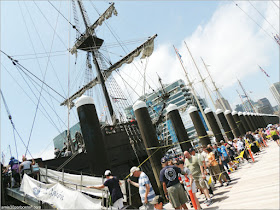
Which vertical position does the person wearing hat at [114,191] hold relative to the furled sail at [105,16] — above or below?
below

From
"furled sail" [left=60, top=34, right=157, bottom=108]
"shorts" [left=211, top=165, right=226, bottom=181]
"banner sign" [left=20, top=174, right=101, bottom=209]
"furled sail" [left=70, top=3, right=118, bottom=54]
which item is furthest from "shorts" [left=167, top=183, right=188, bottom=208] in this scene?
"furled sail" [left=70, top=3, right=118, bottom=54]

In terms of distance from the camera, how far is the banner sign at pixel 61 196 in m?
3.53

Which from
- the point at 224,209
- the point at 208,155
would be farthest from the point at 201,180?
the point at 208,155

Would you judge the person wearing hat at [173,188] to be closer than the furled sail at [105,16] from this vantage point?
Yes

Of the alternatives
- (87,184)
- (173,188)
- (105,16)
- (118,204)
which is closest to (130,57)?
(105,16)

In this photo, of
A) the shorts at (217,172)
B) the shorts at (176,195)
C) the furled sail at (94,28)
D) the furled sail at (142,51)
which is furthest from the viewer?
the furled sail at (94,28)

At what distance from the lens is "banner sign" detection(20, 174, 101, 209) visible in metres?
Answer: 3.53

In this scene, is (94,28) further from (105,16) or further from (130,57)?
(130,57)

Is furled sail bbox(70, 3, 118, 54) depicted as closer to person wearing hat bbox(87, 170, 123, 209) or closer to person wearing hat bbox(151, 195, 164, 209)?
person wearing hat bbox(87, 170, 123, 209)

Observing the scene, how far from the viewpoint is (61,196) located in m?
4.05

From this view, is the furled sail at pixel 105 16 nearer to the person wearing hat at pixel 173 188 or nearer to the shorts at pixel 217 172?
the shorts at pixel 217 172

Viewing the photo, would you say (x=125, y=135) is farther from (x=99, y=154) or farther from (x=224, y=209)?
(x=224, y=209)

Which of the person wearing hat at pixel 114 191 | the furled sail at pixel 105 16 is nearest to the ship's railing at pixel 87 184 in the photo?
the person wearing hat at pixel 114 191

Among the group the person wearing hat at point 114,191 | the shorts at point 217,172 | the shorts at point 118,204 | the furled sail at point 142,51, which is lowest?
the shorts at point 217,172
